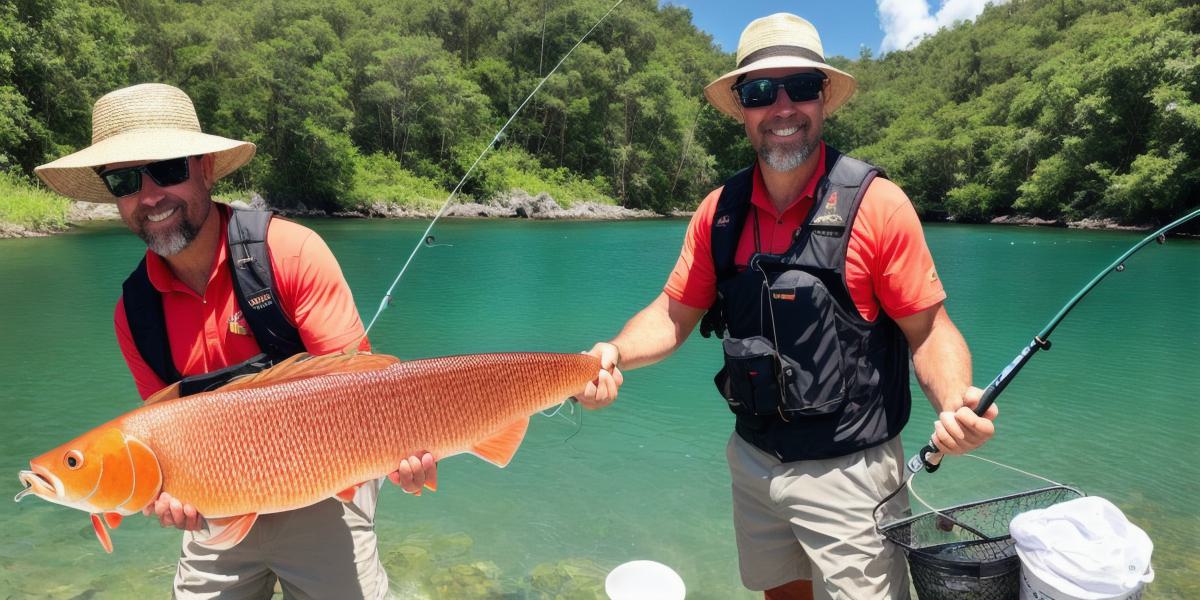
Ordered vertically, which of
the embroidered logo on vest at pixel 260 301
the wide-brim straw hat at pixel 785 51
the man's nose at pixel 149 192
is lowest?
the embroidered logo on vest at pixel 260 301

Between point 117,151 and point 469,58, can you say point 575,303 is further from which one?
point 469,58

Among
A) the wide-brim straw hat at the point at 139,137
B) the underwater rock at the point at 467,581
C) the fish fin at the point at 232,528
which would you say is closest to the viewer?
the fish fin at the point at 232,528

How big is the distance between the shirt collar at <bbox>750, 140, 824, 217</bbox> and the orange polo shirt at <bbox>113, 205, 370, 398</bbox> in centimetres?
166

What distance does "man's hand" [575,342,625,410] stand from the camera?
2.81 meters

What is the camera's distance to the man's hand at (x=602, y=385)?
2.81 metres

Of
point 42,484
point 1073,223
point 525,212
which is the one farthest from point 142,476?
point 1073,223

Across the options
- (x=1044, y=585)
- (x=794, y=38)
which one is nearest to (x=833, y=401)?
(x=1044, y=585)

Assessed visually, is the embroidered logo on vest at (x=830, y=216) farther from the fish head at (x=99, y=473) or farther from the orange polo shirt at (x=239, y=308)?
the fish head at (x=99, y=473)

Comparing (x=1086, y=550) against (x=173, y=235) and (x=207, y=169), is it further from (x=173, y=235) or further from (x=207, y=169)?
(x=207, y=169)

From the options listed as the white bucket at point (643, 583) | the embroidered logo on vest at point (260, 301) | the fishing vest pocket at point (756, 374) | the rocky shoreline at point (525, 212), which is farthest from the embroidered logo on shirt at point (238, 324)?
the rocky shoreline at point (525, 212)

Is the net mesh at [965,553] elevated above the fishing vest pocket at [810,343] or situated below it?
below

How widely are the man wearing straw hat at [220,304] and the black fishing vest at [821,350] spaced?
1593mm

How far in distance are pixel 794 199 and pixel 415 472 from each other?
1803mm

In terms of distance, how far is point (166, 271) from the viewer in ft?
8.79
